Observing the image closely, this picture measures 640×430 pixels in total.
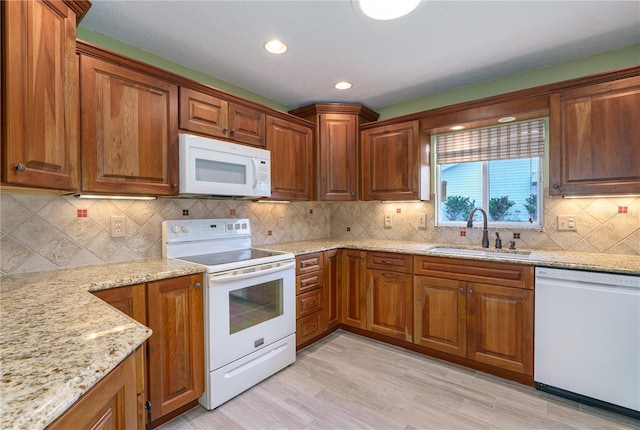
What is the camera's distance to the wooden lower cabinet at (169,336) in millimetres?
1649

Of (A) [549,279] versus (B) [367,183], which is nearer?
(A) [549,279]

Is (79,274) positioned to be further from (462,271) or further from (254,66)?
(462,271)

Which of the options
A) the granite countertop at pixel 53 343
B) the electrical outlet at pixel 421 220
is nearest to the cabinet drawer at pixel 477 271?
the electrical outlet at pixel 421 220

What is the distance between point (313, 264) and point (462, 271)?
1.25m

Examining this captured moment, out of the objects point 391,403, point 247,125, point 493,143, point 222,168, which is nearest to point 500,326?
point 391,403

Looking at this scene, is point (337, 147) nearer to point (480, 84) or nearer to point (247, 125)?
point (247, 125)

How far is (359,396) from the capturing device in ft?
6.78

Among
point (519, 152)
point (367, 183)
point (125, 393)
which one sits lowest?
point (125, 393)

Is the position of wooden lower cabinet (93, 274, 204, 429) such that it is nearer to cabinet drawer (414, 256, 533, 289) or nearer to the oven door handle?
the oven door handle

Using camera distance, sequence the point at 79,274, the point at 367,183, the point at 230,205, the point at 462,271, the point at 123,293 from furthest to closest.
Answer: the point at 367,183
the point at 230,205
the point at 462,271
the point at 79,274
the point at 123,293

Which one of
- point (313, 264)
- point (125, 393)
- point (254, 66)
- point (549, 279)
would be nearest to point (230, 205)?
point (313, 264)

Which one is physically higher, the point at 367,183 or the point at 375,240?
the point at 367,183


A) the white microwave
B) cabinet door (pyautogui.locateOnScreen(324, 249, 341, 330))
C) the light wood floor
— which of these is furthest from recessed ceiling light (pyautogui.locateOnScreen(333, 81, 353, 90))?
the light wood floor

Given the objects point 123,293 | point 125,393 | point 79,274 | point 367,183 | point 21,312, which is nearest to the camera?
point 125,393
